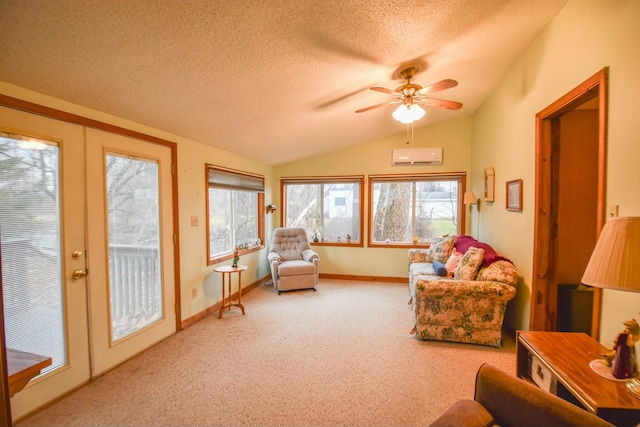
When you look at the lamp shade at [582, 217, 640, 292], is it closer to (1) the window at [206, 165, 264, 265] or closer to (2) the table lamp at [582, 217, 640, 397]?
(2) the table lamp at [582, 217, 640, 397]

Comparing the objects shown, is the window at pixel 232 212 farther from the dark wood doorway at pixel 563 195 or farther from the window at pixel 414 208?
the dark wood doorway at pixel 563 195

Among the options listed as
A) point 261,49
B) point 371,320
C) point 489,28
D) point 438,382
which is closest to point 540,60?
point 489,28

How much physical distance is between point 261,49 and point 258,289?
3781 millimetres

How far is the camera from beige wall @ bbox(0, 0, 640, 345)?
1.58 meters

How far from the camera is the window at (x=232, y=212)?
3852 mm

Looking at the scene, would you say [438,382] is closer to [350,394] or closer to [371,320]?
[350,394]

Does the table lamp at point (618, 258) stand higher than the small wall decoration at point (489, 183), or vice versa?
the small wall decoration at point (489, 183)

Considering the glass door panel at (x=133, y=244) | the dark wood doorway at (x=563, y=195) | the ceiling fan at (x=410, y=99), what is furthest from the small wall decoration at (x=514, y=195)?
the glass door panel at (x=133, y=244)

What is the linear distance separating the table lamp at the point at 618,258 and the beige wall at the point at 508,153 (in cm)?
59

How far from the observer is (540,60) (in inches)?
98.3

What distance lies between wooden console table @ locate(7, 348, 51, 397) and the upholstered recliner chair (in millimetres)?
3028

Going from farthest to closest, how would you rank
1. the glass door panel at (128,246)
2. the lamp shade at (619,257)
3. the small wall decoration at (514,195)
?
the small wall decoration at (514,195), the glass door panel at (128,246), the lamp shade at (619,257)

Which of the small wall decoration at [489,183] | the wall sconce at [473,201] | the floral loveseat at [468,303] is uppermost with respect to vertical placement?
the small wall decoration at [489,183]

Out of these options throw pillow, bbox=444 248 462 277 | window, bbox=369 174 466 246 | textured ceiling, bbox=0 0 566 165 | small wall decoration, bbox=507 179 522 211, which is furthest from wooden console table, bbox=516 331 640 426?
window, bbox=369 174 466 246
